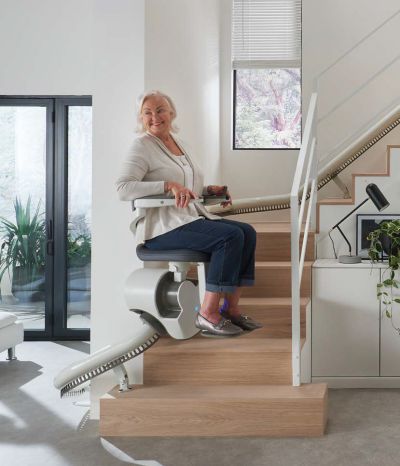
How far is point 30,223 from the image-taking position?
6.66 m

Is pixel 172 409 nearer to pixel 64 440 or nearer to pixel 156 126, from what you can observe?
pixel 64 440

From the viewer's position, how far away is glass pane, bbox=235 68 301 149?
22.9ft

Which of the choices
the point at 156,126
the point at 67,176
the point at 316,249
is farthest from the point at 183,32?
the point at 67,176

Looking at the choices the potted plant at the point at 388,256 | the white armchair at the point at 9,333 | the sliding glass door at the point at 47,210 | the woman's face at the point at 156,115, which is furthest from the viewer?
the sliding glass door at the point at 47,210

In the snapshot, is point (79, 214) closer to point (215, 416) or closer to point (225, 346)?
point (225, 346)

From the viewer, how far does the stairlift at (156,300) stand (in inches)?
139

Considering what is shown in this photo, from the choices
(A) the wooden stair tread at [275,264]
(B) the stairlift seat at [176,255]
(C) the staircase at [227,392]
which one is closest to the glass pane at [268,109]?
(A) the wooden stair tread at [275,264]

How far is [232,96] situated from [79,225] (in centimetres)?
184

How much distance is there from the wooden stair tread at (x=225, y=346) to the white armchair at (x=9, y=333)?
1.76 metres

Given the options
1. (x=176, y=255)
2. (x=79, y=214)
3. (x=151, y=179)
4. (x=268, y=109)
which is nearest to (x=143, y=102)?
(x=151, y=179)

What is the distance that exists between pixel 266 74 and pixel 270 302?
10.2 feet

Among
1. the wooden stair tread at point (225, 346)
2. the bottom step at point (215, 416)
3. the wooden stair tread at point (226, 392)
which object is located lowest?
the bottom step at point (215, 416)

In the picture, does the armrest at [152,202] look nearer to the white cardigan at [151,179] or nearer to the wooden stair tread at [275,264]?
the white cardigan at [151,179]

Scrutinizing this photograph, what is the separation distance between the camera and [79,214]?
6.64 m
